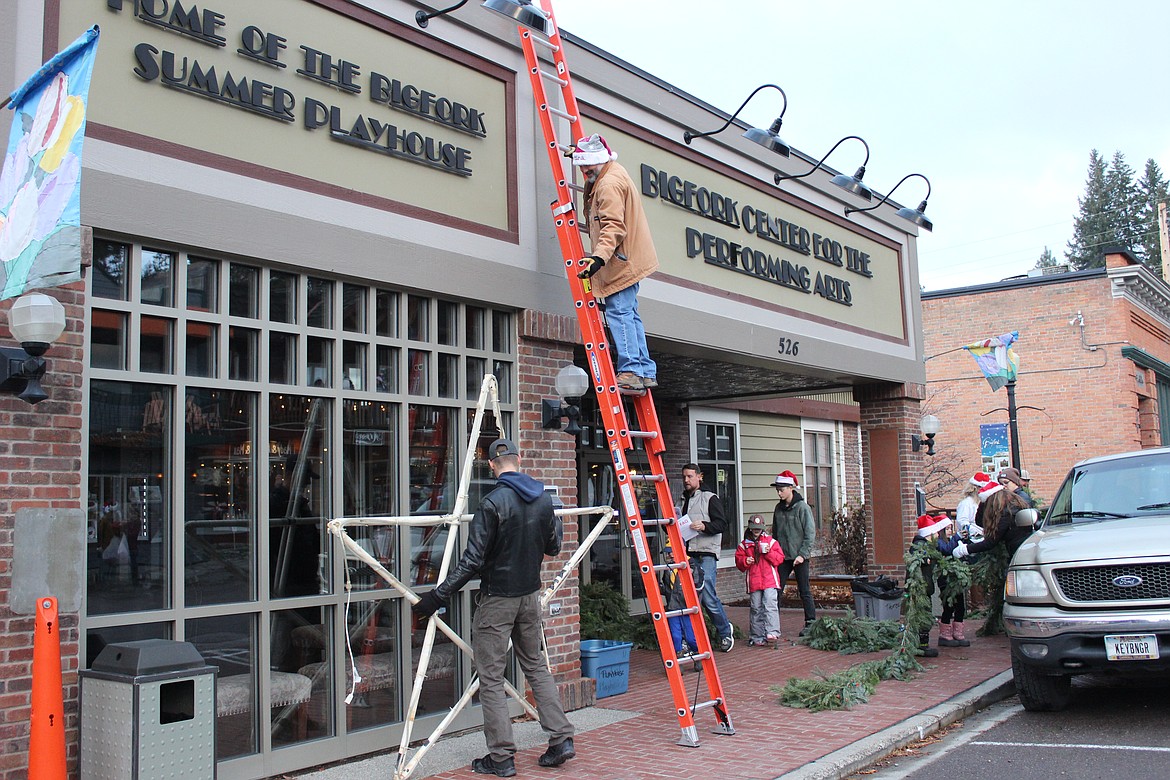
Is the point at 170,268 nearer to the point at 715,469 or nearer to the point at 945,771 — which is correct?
the point at 945,771

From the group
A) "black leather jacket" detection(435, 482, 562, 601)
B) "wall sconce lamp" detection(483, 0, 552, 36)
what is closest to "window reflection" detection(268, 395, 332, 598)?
"black leather jacket" detection(435, 482, 562, 601)

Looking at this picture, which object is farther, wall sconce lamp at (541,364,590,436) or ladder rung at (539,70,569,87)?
ladder rung at (539,70,569,87)

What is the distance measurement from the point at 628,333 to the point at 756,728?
9.83 feet

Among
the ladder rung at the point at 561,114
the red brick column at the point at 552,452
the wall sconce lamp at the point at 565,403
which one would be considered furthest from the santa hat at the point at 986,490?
the ladder rung at the point at 561,114

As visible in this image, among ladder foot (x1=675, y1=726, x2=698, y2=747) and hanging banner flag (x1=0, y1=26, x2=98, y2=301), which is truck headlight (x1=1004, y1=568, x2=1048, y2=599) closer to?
ladder foot (x1=675, y1=726, x2=698, y2=747)

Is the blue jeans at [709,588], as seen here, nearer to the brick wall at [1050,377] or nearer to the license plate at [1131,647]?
the license plate at [1131,647]

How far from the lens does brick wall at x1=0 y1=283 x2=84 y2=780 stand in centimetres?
495

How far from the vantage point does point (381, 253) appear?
694 centimetres

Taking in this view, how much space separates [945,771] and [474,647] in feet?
9.95

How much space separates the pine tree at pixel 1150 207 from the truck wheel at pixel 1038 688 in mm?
68233

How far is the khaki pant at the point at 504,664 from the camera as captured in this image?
19.9ft

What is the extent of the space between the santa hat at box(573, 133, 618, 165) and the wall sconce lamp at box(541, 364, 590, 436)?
1551mm

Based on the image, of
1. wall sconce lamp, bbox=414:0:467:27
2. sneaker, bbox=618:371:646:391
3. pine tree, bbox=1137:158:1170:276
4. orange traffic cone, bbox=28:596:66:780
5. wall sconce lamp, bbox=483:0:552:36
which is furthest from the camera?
pine tree, bbox=1137:158:1170:276

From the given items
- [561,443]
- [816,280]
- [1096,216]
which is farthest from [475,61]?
[1096,216]
